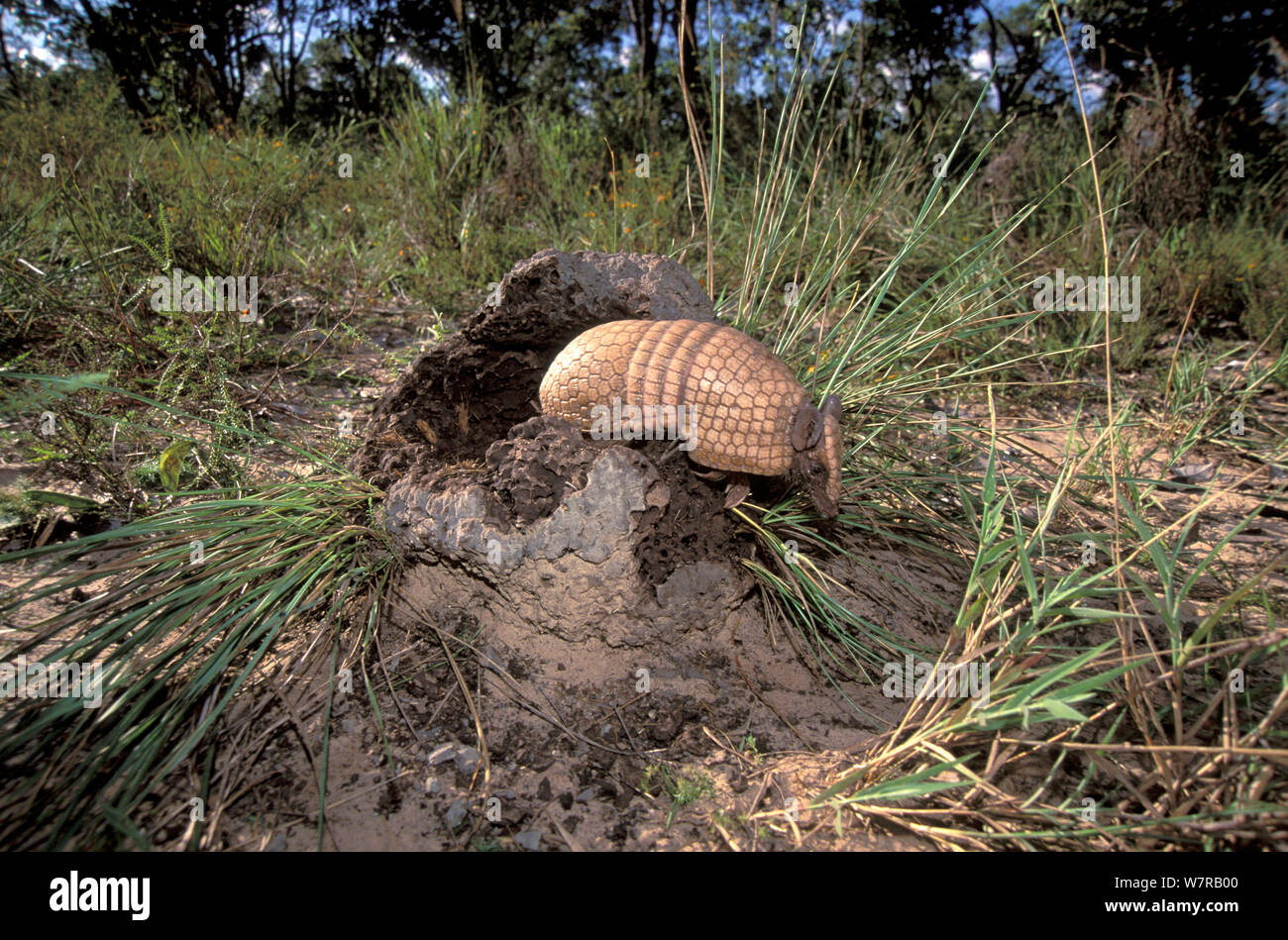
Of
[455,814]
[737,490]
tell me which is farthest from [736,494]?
[455,814]

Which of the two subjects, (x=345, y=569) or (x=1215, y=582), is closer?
(x=345, y=569)

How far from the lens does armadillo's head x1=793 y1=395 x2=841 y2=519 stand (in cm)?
232

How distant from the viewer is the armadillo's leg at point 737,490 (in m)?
2.45

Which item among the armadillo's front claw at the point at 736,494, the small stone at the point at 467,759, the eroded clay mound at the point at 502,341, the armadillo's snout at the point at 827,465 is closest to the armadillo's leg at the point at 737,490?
the armadillo's front claw at the point at 736,494

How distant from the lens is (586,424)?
93.5 inches

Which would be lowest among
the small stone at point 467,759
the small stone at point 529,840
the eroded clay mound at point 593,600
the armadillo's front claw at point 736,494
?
the small stone at point 529,840

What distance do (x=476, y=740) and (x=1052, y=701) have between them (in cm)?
147

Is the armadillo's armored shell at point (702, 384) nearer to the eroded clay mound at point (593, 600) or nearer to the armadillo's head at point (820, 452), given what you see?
the armadillo's head at point (820, 452)

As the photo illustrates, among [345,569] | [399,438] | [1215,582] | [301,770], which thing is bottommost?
[301,770]

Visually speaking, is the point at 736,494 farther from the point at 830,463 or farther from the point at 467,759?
the point at 467,759
